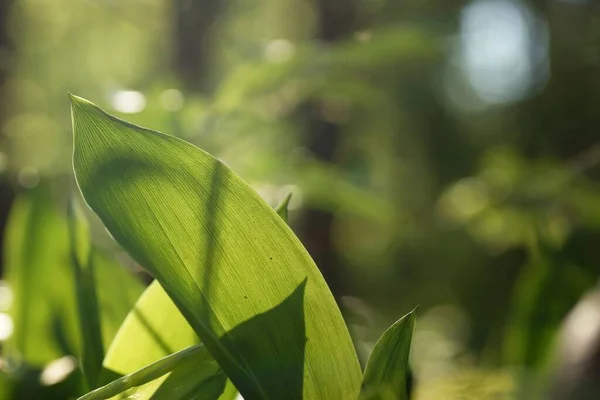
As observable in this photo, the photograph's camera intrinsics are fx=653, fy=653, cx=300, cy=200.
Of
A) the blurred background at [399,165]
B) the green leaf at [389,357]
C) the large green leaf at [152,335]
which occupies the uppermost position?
the blurred background at [399,165]

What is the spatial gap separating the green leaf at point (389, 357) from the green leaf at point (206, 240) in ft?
0.09

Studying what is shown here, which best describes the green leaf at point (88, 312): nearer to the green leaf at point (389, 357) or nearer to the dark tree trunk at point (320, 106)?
the green leaf at point (389, 357)

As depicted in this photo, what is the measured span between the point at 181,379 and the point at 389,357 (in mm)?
76

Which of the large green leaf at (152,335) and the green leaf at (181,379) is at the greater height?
the large green leaf at (152,335)

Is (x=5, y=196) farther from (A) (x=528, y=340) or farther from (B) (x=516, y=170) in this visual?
(B) (x=516, y=170)

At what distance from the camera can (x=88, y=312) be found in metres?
0.30

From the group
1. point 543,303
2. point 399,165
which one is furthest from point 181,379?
point 399,165

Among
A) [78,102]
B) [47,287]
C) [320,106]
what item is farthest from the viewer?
[320,106]

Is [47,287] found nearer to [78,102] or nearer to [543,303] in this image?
[78,102]

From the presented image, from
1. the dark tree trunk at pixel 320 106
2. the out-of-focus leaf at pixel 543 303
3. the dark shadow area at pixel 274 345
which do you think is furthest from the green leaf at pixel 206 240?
the dark tree trunk at pixel 320 106

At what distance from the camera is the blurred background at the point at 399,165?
431 mm

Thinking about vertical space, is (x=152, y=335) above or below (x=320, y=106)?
below

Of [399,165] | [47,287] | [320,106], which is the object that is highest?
[399,165]

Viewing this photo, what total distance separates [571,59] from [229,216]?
3.87ft
